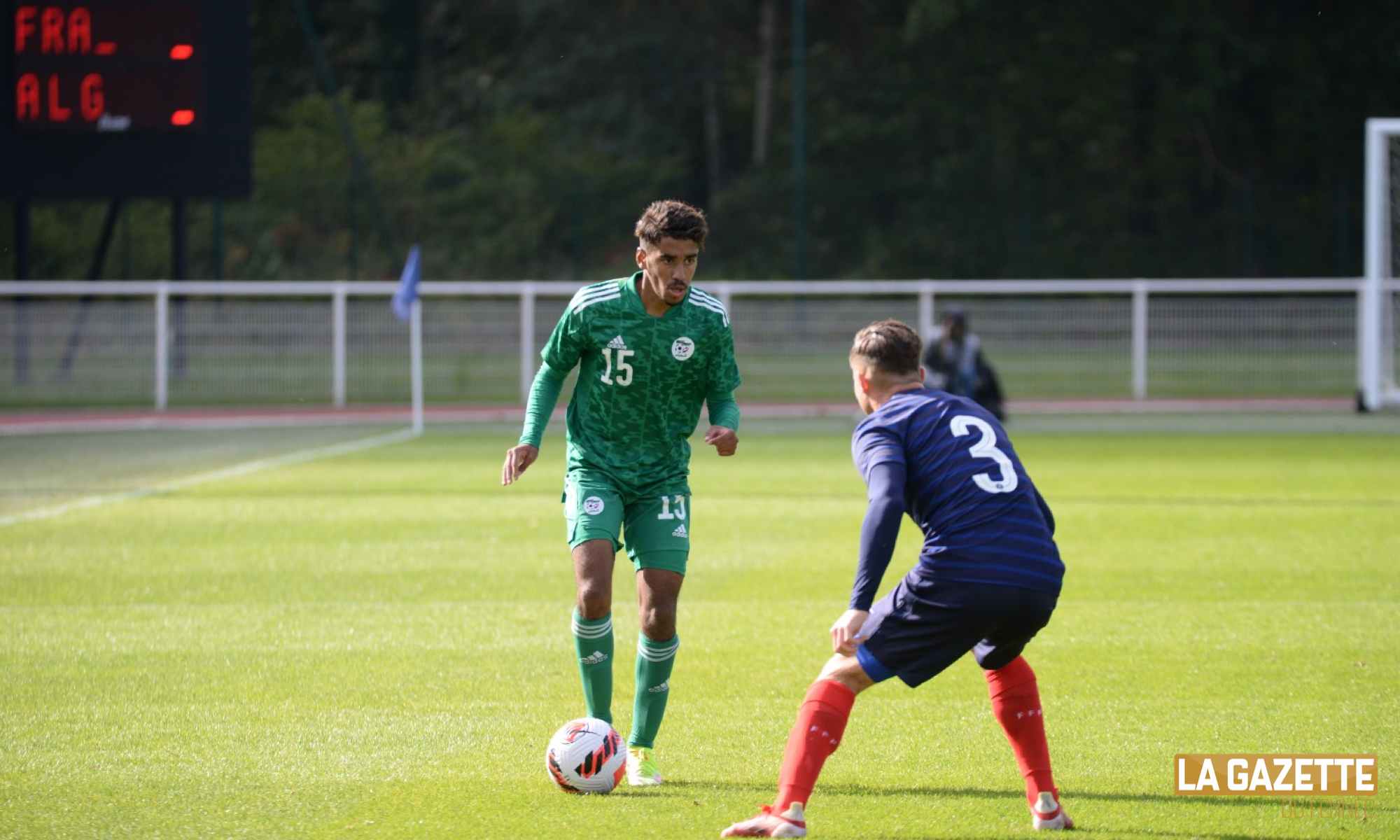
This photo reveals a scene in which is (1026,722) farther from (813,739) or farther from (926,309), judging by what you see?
(926,309)

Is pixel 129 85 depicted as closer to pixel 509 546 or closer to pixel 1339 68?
pixel 509 546

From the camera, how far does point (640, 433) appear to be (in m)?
6.27

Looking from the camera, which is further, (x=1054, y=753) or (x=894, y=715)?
(x=894, y=715)

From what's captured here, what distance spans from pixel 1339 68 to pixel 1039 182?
24.1 ft

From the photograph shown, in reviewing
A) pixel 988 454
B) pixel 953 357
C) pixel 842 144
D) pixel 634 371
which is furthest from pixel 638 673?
pixel 842 144

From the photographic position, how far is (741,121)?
1827 inches

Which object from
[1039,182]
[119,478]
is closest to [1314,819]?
[119,478]

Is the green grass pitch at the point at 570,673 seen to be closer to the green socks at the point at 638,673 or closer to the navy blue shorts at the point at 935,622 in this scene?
the green socks at the point at 638,673

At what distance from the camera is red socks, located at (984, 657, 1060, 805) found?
5305mm

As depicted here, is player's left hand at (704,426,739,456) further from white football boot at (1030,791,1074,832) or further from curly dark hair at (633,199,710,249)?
white football boot at (1030,791,1074,832)

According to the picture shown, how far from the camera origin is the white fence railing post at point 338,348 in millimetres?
28688

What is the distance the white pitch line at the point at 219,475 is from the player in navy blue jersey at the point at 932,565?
9593mm

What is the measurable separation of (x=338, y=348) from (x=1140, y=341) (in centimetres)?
1288

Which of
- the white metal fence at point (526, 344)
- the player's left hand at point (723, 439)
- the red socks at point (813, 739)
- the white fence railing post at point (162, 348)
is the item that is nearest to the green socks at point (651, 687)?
the player's left hand at point (723, 439)
